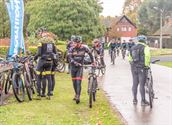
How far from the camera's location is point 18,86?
1304 cm

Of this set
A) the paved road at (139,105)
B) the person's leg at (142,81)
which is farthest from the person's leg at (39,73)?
the person's leg at (142,81)

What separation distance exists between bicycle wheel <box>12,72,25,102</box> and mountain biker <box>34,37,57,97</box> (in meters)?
A: 0.64

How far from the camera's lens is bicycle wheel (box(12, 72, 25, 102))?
12.8 metres

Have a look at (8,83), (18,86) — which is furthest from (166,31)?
(18,86)

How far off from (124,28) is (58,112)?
100 meters

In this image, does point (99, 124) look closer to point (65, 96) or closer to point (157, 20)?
point (65, 96)

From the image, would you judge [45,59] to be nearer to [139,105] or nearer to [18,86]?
[18,86]

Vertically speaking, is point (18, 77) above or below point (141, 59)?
below

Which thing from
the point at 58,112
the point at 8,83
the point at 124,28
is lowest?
the point at 58,112

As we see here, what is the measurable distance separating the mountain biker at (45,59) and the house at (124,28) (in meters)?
94.1

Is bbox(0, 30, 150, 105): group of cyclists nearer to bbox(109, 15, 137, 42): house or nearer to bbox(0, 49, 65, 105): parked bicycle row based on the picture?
bbox(0, 49, 65, 105): parked bicycle row

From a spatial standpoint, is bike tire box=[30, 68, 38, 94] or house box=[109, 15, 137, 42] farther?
house box=[109, 15, 137, 42]

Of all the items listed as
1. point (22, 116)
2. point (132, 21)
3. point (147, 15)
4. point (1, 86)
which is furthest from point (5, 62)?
point (132, 21)

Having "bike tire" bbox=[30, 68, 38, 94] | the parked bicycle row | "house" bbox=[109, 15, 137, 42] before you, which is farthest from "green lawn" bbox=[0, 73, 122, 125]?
"house" bbox=[109, 15, 137, 42]
